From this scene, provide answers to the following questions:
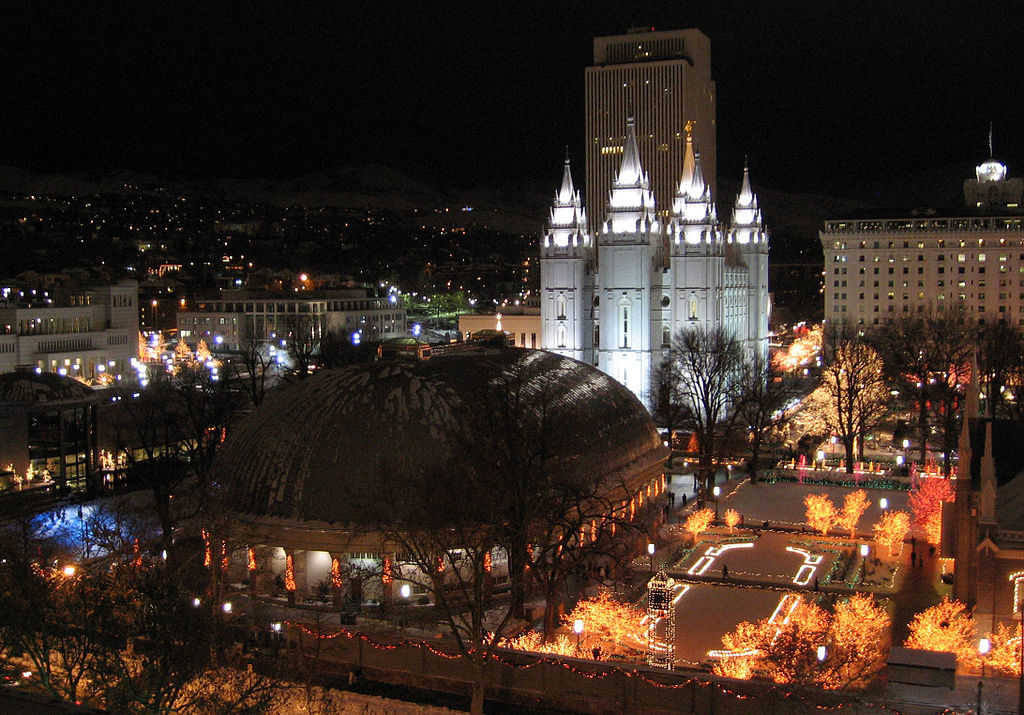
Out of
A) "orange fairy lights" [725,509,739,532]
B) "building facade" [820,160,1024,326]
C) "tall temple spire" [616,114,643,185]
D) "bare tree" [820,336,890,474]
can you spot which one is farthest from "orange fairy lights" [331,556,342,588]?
"building facade" [820,160,1024,326]

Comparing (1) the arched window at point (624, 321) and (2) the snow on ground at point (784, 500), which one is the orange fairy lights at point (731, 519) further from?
(1) the arched window at point (624, 321)

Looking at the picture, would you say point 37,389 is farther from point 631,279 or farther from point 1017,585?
point 1017,585

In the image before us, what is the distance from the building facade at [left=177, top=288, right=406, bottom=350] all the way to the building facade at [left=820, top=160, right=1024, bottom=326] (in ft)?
216

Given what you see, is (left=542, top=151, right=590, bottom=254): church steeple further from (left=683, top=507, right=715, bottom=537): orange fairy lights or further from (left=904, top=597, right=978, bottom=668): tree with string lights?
(left=904, top=597, right=978, bottom=668): tree with string lights

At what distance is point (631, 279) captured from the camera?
97.9 m

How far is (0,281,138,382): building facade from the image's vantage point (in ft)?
318

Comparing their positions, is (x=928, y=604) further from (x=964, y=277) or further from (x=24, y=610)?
(x=964, y=277)

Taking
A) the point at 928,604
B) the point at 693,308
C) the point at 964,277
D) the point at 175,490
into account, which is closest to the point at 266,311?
the point at 693,308

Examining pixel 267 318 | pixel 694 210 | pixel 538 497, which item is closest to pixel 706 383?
pixel 694 210

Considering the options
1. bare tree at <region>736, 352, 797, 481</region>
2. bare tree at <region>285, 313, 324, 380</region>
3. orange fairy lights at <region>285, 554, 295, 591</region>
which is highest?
bare tree at <region>285, 313, 324, 380</region>

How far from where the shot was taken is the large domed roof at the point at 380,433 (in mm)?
41875

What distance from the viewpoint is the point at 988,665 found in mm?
33594

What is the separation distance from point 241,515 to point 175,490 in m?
13.6

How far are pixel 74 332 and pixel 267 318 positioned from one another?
1406 inches
